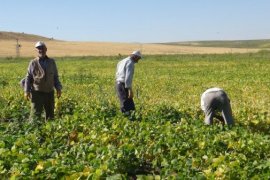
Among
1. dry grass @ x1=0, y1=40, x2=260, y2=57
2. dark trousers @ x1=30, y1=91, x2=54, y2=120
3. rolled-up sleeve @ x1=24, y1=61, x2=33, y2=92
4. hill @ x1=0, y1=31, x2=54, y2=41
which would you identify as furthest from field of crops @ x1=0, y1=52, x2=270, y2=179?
hill @ x1=0, y1=31, x2=54, y2=41

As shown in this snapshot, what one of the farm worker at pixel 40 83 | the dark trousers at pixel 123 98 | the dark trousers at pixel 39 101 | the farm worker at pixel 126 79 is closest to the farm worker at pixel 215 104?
the farm worker at pixel 126 79

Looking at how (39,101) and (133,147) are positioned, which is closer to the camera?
(133,147)

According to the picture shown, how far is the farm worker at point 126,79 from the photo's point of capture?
384 inches

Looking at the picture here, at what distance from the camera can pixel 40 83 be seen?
9.57m

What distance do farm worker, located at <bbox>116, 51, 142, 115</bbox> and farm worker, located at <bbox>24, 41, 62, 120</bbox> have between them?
4.14ft

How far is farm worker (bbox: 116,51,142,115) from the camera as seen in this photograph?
9758 mm

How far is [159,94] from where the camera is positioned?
1655 cm

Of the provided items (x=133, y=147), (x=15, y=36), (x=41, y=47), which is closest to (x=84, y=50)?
(x=15, y=36)

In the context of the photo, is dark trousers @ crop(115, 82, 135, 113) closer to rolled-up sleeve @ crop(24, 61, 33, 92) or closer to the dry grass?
rolled-up sleeve @ crop(24, 61, 33, 92)

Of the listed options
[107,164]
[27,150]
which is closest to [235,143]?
[107,164]

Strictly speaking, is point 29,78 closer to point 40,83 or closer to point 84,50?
point 40,83

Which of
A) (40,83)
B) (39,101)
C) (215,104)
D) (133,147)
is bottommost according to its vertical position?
(133,147)

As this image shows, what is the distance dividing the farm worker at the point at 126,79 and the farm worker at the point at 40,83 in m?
1.26

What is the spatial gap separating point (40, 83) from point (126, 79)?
5.48 ft
